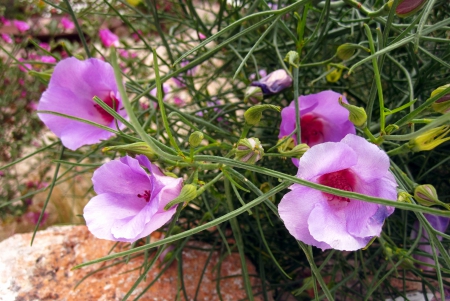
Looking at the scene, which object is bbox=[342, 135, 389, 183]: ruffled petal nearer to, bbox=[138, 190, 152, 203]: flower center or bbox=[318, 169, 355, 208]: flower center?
bbox=[318, 169, 355, 208]: flower center

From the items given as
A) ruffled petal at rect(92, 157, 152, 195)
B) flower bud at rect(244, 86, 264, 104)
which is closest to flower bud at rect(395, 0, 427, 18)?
flower bud at rect(244, 86, 264, 104)

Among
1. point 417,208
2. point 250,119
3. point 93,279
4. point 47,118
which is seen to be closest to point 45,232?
point 93,279

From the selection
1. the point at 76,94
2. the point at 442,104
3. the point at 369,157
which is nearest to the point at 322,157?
the point at 369,157

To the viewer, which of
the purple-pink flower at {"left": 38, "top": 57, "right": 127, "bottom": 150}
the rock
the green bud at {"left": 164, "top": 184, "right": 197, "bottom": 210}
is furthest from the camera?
the rock

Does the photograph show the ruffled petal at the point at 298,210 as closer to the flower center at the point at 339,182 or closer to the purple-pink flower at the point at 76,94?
the flower center at the point at 339,182

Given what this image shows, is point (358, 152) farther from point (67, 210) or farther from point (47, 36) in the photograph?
point (47, 36)

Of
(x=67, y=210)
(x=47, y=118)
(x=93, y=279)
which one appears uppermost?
(x=47, y=118)

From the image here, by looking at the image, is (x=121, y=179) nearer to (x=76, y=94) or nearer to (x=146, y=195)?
(x=146, y=195)
